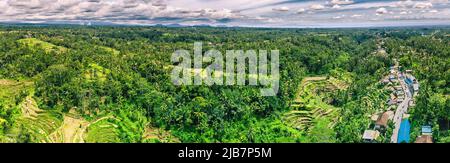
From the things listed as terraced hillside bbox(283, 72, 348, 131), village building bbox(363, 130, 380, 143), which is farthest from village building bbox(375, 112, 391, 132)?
terraced hillside bbox(283, 72, 348, 131)

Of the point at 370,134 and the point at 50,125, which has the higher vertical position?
the point at 50,125

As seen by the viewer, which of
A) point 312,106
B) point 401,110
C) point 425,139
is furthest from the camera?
point 312,106


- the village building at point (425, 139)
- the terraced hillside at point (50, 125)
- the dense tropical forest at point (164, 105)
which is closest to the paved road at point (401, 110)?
the dense tropical forest at point (164, 105)

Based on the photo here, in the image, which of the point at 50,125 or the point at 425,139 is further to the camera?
the point at 425,139

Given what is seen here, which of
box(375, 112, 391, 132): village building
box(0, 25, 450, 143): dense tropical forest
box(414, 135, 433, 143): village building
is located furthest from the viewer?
box(375, 112, 391, 132): village building

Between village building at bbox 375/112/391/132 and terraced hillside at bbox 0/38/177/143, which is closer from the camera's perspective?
terraced hillside at bbox 0/38/177/143

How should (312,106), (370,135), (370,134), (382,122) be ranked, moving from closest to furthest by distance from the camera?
(370,135) < (370,134) < (382,122) < (312,106)

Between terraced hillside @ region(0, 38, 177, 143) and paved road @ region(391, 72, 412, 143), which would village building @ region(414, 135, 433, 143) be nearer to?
paved road @ region(391, 72, 412, 143)

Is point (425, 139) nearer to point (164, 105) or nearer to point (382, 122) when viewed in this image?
point (382, 122)

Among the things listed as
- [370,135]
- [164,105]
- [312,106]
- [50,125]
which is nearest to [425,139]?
[370,135]

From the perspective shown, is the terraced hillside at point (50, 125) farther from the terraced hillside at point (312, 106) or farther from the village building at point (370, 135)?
the village building at point (370, 135)

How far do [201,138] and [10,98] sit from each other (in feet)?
34.9

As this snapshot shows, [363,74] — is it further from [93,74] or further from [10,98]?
[10,98]

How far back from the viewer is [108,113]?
818 inches
